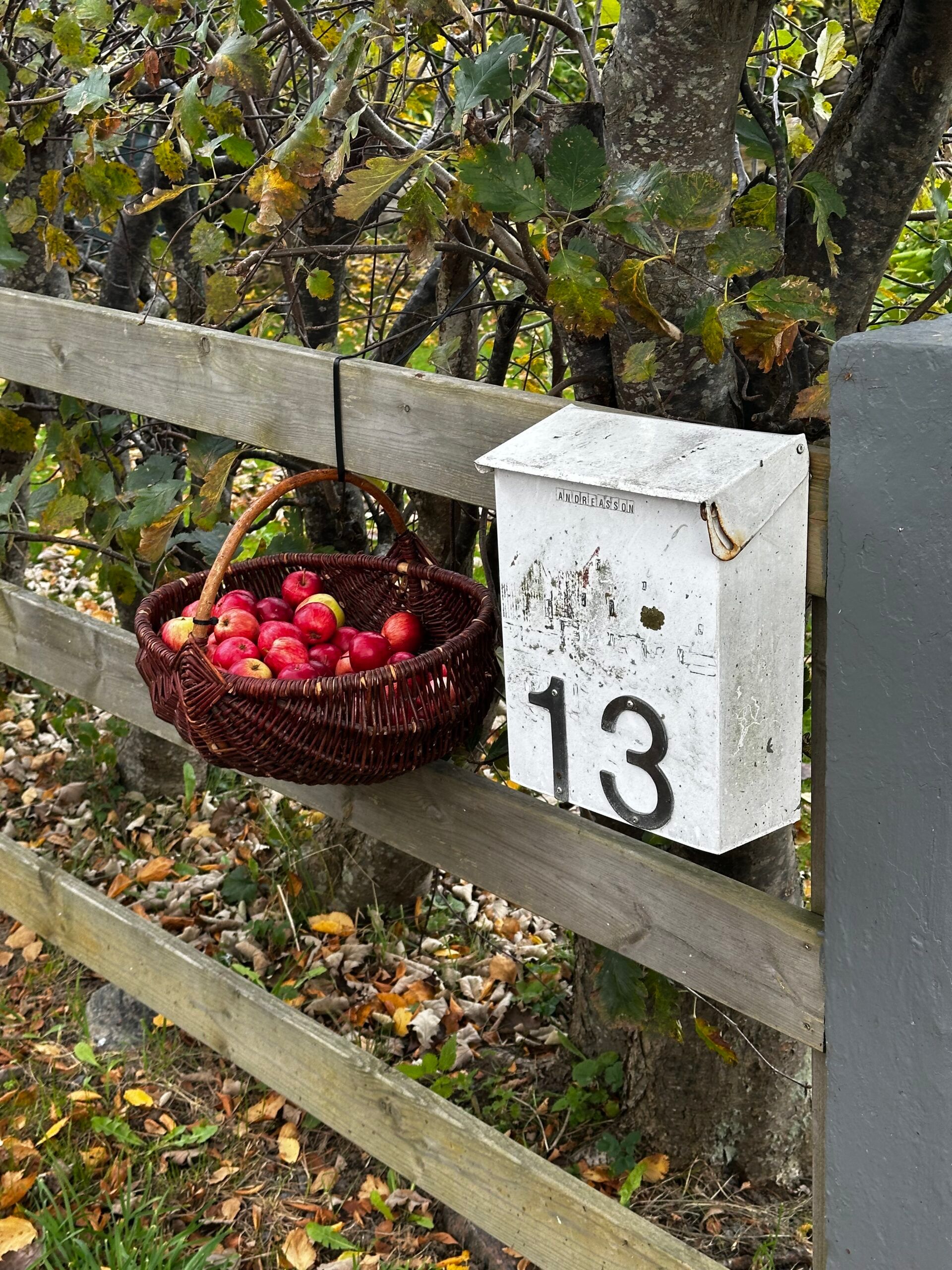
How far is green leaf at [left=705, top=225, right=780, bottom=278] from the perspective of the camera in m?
1.40

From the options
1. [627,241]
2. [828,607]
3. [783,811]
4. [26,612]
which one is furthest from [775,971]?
[26,612]

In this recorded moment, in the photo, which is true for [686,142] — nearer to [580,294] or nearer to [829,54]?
[580,294]

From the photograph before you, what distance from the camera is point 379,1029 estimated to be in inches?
109

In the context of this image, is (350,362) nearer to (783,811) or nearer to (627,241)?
(627,241)

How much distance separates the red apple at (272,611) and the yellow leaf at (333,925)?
1.28 m

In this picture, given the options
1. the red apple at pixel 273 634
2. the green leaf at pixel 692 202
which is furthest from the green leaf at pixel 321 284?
the green leaf at pixel 692 202

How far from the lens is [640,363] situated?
58.6 inches

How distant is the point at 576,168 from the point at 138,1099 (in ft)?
6.55

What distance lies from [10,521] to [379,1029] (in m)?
1.49

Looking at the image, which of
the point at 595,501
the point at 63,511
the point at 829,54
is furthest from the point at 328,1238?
the point at 829,54

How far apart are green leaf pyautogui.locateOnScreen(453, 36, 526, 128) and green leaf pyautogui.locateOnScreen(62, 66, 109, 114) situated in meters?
0.70

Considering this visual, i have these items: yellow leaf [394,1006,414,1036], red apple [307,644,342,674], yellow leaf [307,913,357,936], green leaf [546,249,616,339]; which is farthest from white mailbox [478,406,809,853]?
yellow leaf [307,913,357,936]

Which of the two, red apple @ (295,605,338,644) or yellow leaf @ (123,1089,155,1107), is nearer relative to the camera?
red apple @ (295,605,338,644)

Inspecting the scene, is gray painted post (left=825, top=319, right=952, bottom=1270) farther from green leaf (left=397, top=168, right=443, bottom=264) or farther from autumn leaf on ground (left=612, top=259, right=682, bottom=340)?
green leaf (left=397, top=168, right=443, bottom=264)
